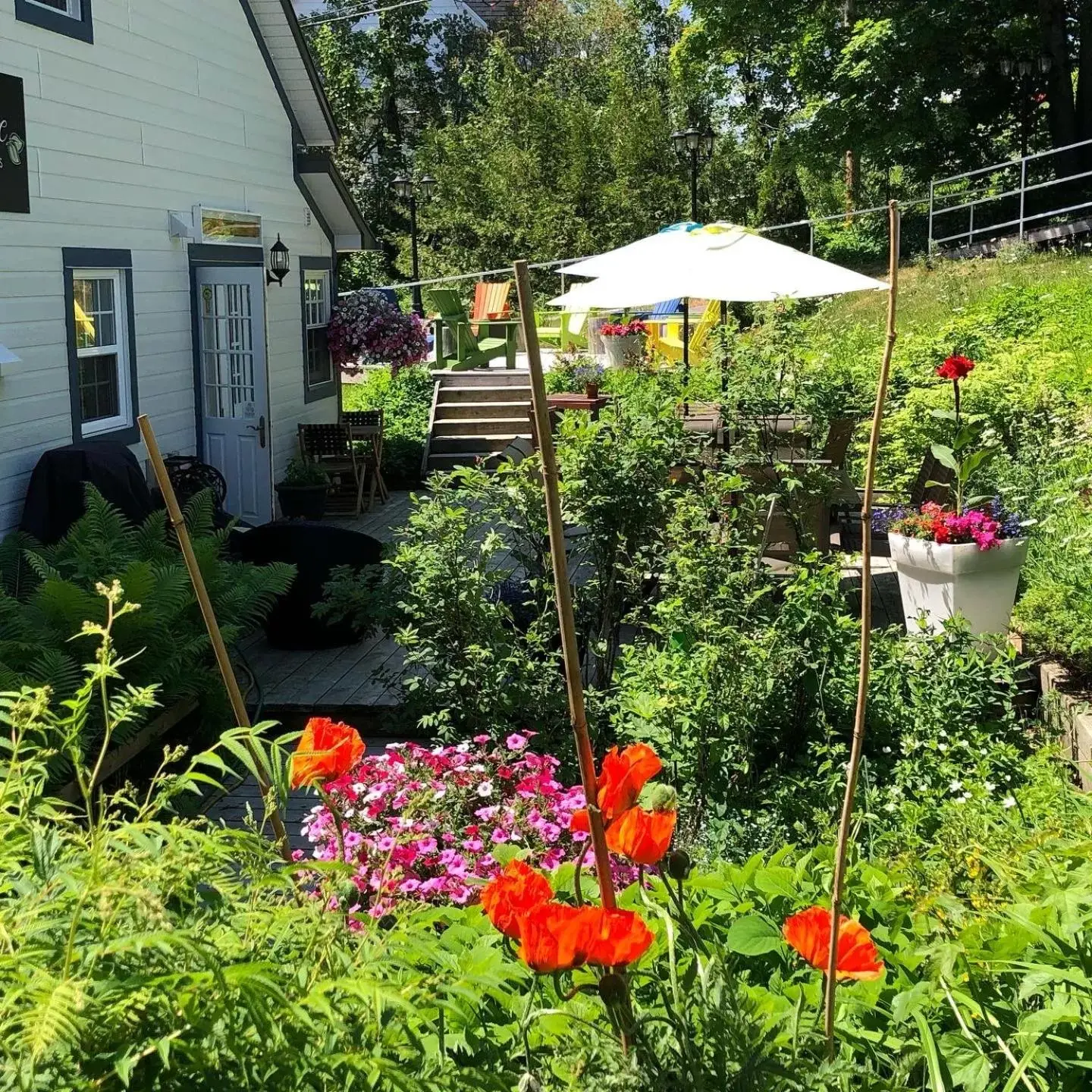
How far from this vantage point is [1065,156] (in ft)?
80.9

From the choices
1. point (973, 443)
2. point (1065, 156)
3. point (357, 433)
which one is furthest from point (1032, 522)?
point (1065, 156)

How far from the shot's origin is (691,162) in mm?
23141

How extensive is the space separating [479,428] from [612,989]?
43.4ft

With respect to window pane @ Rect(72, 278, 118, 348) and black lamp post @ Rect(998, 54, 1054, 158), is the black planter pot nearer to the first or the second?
window pane @ Rect(72, 278, 118, 348)

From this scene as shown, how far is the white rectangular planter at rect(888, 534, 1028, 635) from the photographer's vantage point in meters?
5.58

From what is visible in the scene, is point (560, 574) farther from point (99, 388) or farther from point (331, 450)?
point (331, 450)

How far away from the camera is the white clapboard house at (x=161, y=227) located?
7.38 meters

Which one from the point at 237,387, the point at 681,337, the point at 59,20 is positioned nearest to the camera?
the point at 59,20

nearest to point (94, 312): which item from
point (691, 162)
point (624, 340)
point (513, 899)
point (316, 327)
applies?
point (316, 327)

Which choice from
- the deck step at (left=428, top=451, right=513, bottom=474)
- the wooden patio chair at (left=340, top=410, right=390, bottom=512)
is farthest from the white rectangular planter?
the deck step at (left=428, top=451, right=513, bottom=474)

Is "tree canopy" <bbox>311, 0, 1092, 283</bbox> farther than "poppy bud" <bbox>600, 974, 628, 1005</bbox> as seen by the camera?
Yes

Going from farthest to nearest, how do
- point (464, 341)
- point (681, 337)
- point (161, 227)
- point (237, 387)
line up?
1. point (681, 337)
2. point (464, 341)
3. point (237, 387)
4. point (161, 227)

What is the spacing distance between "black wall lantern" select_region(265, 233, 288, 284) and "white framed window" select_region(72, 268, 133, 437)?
8.33 feet

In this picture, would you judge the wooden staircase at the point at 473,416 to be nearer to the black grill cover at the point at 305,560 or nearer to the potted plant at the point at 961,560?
the black grill cover at the point at 305,560
